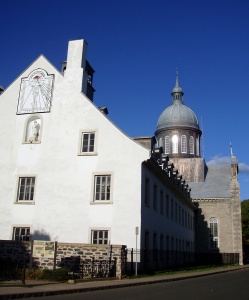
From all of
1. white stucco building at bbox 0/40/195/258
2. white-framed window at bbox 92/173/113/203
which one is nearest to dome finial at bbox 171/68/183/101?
white stucco building at bbox 0/40/195/258

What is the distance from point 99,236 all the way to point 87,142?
6155 mm

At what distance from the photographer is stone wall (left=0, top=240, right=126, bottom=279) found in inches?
674

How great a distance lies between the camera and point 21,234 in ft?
76.1

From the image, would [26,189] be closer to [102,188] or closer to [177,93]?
[102,188]

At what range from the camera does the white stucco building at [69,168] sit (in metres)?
22.2

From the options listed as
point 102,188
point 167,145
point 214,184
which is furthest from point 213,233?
point 102,188

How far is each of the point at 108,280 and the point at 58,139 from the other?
11.1 metres

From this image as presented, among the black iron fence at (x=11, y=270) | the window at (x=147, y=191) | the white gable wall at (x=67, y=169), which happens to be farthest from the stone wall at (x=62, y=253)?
the window at (x=147, y=191)

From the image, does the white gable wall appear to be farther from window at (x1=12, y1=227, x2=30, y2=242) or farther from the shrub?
the shrub

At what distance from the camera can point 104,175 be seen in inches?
907

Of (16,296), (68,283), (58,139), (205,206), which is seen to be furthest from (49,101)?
(205,206)

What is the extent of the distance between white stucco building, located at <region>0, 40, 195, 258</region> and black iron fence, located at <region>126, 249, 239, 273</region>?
Answer: 2.41 feet

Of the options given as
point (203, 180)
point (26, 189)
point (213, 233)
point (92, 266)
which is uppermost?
point (203, 180)

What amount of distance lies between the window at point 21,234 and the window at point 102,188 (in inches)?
194
